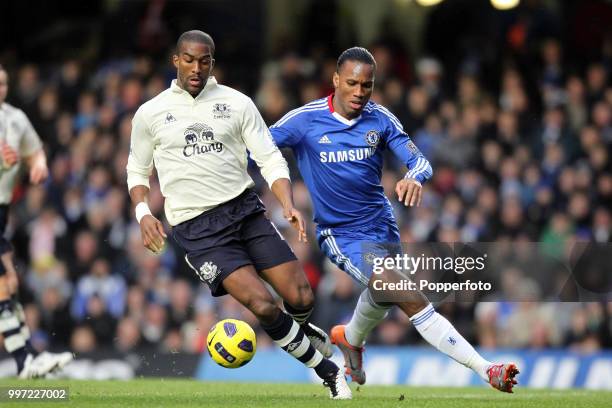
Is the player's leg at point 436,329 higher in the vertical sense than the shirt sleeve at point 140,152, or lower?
lower

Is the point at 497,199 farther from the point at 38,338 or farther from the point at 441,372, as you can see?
the point at 38,338

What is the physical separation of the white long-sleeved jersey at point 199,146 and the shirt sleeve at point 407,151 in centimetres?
97

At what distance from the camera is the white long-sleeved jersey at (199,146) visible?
9.98 metres

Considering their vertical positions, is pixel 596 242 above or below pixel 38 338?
above

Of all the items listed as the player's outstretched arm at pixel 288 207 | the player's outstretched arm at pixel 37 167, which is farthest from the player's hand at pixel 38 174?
the player's outstretched arm at pixel 288 207

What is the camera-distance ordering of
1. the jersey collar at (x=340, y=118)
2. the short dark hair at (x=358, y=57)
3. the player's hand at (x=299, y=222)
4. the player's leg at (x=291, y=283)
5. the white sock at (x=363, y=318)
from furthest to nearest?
1. the white sock at (x=363, y=318)
2. the jersey collar at (x=340, y=118)
3. the short dark hair at (x=358, y=57)
4. the player's leg at (x=291, y=283)
5. the player's hand at (x=299, y=222)

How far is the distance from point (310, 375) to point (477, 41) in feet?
24.8

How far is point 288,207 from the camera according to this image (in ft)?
31.3

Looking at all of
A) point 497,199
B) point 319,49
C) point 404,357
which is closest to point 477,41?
point 319,49

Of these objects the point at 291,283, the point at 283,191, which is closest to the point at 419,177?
the point at 283,191

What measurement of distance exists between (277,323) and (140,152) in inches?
65.2

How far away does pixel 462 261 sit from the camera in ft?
33.8

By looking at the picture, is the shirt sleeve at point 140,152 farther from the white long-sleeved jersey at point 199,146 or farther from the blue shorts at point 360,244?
the blue shorts at point 360,244

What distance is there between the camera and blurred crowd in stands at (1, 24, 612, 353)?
16641 millimetres
